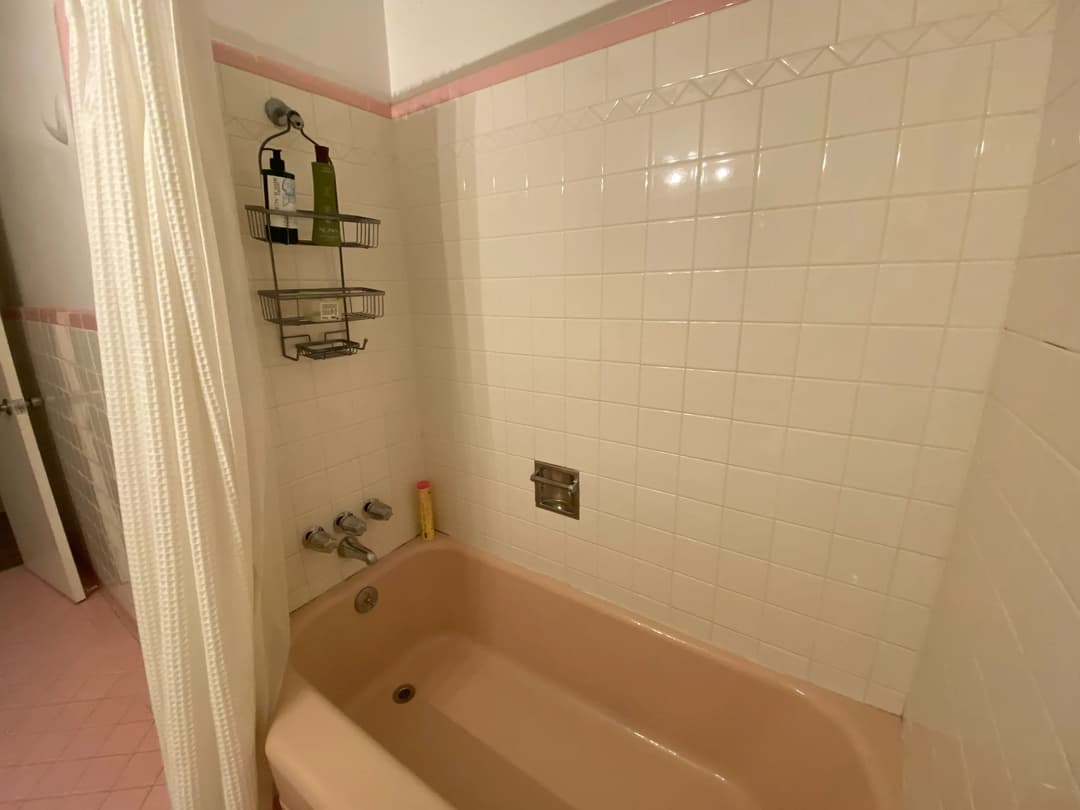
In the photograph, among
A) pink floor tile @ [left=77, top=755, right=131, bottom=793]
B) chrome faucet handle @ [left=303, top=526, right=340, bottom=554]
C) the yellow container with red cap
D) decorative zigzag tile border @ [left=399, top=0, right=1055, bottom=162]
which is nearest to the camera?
decorative zigzag tile border @ [left=399, top=0, right=1055, bottom=162]

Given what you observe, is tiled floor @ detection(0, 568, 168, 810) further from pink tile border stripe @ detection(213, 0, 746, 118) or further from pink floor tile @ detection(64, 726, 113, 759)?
pink tile border stripe @ detection(213, 0, 746, 118)

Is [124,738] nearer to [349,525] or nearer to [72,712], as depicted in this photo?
[72,712]

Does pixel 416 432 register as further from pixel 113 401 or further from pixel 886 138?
pixel 886 138

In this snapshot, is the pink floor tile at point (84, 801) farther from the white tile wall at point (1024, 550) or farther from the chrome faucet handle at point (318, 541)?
the white tile wall at point (1024, 550)

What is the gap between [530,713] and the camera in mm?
1335

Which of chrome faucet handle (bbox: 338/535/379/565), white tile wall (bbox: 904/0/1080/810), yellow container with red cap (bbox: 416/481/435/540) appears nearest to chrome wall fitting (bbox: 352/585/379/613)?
chrome faucet handle (bbox: 338/535/379/565)

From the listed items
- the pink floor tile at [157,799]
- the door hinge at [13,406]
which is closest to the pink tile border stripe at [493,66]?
the door hinge at [13,406]

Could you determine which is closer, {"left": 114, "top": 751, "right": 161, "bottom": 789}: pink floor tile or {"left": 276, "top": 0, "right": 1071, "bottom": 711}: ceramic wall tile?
{"left": 276, "top": 0, "right": 1071, "bottom": 711}: ceramic wall tile

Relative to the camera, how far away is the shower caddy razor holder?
1025mm

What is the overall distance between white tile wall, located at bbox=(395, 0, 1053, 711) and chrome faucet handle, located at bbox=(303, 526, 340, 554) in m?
0.58

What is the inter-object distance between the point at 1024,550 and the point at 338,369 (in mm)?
1416

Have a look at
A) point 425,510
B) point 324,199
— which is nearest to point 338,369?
point 324,199

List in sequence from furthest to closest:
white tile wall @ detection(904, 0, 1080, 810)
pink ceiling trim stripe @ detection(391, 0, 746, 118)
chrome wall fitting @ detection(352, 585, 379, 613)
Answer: chrome wall fitting @ detection(352, 585, 379, 613) → pink ceiling trim stripe @ detection(391, 0, 746, 118) → white tile wall @ detection(904, 0, 1080, 810)

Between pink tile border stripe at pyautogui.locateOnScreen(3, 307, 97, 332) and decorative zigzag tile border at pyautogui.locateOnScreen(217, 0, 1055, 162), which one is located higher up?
decorative zigzag tile border at pyautogui.locateOnScreen(217, 0, 1055, 162)
